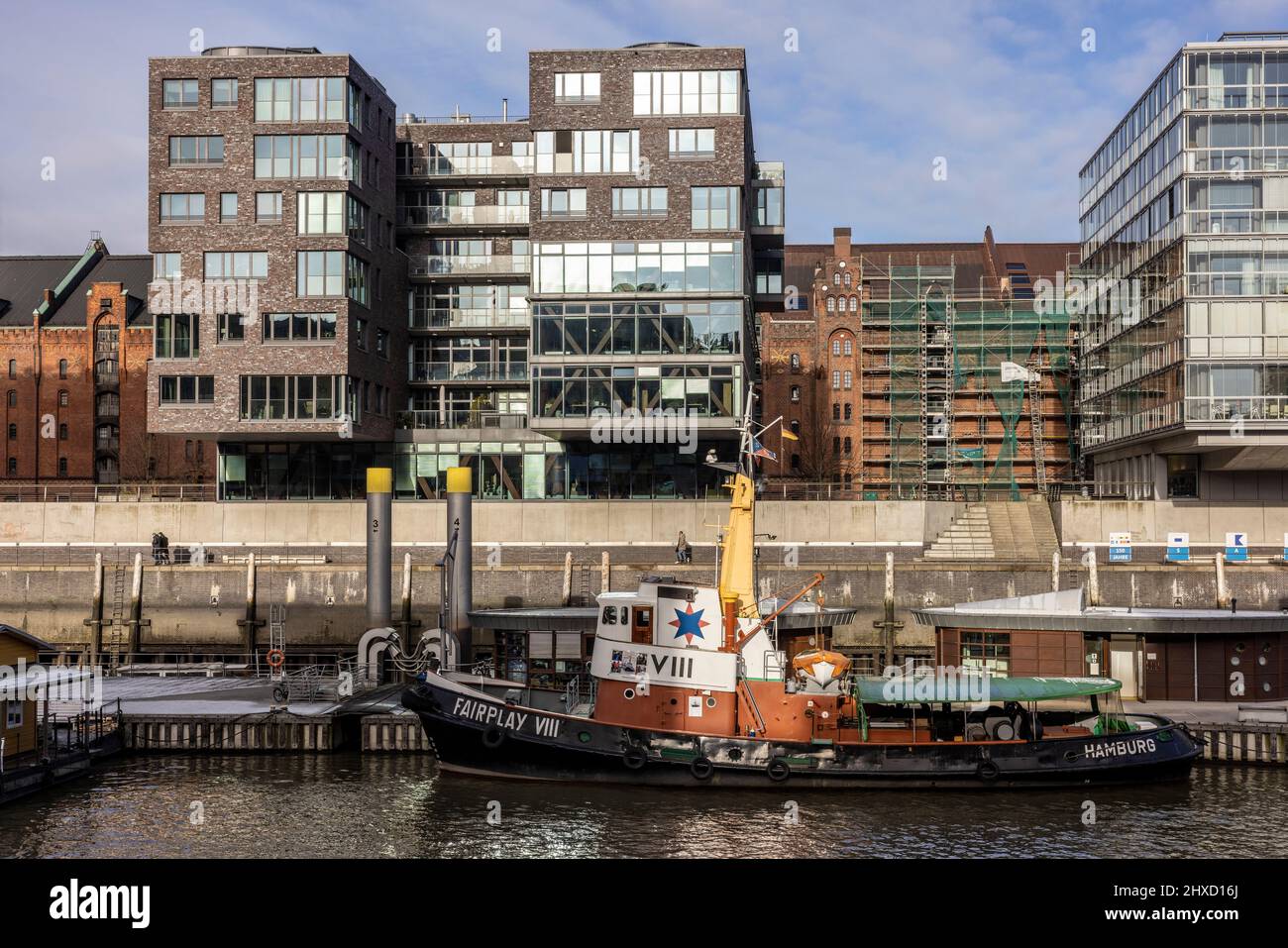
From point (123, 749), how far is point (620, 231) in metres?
35.0

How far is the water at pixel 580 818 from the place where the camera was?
23562 millimetres

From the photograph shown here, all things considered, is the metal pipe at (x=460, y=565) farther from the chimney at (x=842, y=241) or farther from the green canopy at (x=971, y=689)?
the chimney at (x=842, y=241)

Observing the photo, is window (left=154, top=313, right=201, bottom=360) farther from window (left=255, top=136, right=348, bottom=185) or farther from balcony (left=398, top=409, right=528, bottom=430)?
balcony (left=398, top=409, right=528, bottom=430)

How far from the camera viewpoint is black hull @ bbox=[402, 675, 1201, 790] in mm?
28938

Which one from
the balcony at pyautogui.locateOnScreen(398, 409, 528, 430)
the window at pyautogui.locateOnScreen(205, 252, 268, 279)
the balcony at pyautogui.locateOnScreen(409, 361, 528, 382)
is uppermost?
the window at pyautogui.locateOnScreen(205, 252, 268, 279)

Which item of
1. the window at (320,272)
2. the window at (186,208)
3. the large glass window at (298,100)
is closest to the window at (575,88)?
the large glass window at (298,100)

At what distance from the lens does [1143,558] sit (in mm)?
54750

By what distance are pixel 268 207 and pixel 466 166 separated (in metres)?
14.2

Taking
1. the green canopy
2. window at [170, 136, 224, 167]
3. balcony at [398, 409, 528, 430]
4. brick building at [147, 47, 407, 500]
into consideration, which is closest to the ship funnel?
the green canopy

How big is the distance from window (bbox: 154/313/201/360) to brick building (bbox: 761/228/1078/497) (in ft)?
129

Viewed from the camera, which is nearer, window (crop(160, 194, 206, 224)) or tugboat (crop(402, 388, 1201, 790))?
tugboat (crop(402, 388, 1201, 790))
